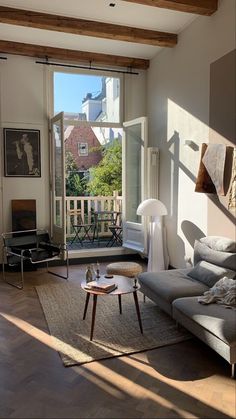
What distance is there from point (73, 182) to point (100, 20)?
4112 millimetres

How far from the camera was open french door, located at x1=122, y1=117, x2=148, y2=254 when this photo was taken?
545 cm

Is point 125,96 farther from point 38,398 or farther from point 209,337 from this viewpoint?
point 38,398

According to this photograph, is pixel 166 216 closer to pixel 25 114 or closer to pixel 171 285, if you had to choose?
pixel 171 285

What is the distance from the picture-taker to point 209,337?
2.56m

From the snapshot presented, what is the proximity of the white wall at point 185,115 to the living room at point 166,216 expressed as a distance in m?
0.01

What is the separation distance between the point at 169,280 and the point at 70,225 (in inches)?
159

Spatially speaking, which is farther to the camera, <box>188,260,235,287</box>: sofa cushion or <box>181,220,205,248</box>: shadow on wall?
<box>181,220,205,248</box>: shadow on wall

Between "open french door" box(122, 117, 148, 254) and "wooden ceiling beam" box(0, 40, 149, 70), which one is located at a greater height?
"wooden ceiling beam" box(0, 40, 149, 70)

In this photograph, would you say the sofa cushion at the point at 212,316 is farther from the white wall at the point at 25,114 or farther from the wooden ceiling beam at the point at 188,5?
the white wall at the point at 25,114

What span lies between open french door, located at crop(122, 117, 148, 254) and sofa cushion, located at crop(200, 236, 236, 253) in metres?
1.88

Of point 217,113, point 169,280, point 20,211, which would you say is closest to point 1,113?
point 20,211

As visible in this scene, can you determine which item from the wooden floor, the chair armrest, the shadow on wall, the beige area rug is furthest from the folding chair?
the wooden floor

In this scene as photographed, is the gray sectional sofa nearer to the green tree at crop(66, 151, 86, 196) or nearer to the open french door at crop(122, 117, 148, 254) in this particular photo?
the open french door at crop(122, 117, 148, 254)

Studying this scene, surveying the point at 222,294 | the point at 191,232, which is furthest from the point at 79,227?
the point at 222,294
